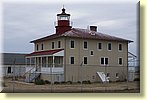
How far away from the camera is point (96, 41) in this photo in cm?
2055

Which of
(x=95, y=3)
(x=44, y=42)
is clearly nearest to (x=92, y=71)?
(x=44, y=42)

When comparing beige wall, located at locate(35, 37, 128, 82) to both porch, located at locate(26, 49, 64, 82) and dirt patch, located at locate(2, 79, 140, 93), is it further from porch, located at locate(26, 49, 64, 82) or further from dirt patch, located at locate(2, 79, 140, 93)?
dirt patch, located at locate(2, 79, 140, 93)

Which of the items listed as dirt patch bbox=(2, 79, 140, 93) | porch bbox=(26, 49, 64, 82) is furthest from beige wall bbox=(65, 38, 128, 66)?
dirt patch bbox=(2, 79, 140, 93)

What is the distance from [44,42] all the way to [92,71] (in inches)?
176

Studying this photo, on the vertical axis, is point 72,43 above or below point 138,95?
above

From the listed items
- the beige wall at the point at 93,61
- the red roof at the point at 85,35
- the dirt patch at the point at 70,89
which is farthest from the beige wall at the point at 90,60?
the dirt patch at the point at 70,89

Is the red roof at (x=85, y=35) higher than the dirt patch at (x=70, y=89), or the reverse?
the red roof at (x=85, y=35)

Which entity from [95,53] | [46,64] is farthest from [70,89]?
[95,53]

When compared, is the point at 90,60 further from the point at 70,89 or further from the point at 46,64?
the point at 70,89

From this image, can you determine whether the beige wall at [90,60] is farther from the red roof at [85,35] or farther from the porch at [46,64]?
the porch at [46,64]

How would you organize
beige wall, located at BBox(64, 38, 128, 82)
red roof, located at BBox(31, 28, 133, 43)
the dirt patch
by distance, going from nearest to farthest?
1. the dirt patch
2. beige wall, located at BBox(64, 38, 128, 82)
3. red roof, located at BBox(31, 28, 133, 43)

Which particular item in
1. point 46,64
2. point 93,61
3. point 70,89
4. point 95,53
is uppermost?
point 95,53

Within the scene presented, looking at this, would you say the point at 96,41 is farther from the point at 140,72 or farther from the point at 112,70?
the point at 140,72

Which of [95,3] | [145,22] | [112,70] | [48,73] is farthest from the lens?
[112,70]
